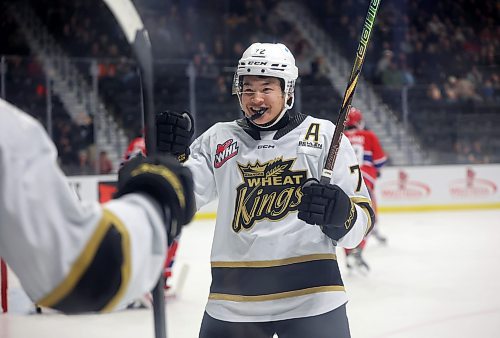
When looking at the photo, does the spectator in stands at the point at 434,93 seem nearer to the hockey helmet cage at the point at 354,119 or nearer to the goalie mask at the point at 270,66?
the hockey helmet cage at the point at 354,119

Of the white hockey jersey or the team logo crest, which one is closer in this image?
the white hockey jersey

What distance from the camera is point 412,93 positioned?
9516 mm

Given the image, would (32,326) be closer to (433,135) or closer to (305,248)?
(305,248)

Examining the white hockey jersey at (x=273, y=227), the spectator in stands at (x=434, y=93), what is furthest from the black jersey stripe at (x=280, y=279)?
the spectator in stands at (x=434, y=93)

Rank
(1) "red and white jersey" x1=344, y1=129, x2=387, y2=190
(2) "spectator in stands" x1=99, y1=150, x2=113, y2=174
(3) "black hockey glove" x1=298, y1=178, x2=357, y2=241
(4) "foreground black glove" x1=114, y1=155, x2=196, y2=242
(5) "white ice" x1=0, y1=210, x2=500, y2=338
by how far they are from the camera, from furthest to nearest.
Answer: (2) "spectator in stands" x1=99, y1=150, x2=113, y2=174 < (1) "red and white jersey" x1=344, y1=129, x2=387, y2=190 < (5) "white ice" x1=0, y1=210, x2=500, y2=338 < (3) "black hockey glove" x1=298, y1=178, x2=357, y2=241 < (4) "foreground black glove" x1=114, y1=155, x2=196, y2=242

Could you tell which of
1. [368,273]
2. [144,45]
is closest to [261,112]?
[144,45]

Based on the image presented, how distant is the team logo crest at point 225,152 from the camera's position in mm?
2104

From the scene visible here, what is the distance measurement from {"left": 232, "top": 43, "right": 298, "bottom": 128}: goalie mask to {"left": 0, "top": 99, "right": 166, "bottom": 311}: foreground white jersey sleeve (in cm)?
110

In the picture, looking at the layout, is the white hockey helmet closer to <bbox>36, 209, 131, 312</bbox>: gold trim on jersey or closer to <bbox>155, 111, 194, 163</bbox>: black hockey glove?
<bbox>155, 111, 194, 163</bbox>: black hockey glove

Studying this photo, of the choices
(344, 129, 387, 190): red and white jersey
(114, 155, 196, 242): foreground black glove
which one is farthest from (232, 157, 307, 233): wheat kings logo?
(344, 129, 387, 190): red and white jersey

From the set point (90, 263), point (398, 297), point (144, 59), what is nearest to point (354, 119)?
point (398, 297)

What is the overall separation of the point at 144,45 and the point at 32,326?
305 centimetres

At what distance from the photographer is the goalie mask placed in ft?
6.81

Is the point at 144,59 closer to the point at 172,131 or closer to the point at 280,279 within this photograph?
the point at 172,131
